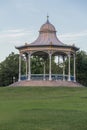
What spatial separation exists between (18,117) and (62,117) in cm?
191

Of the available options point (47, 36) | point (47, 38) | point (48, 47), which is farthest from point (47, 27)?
point (48, 47)

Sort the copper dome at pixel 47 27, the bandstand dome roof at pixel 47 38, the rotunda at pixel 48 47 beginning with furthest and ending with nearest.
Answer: the copper dome at pixel 47 27, the bandstand dome roof at pixel 47 38, the rotunda at pixel 48 47

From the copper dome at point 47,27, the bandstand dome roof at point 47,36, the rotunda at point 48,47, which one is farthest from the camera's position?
the copper dome at point 47,27

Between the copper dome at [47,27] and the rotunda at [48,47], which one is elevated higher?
the copper dome at [47,27]

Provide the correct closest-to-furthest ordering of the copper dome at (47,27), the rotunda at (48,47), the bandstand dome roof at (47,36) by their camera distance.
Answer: the rotunda at (48,47), the bandstand dome roof at (47,36), the copper dome at (47,27)

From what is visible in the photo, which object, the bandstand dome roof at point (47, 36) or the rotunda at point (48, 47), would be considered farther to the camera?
the bandstand dome roof at point (47, 36)

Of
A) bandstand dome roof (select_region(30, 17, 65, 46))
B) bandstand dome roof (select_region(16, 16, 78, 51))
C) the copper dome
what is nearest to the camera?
bandstand dome roof (select_region(16, 16, 78, 51))

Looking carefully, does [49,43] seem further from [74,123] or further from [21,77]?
[74,123]

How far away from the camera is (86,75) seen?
7825 centimetres

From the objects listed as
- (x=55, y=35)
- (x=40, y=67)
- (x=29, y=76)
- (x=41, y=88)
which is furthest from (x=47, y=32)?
(x=40, y=67)

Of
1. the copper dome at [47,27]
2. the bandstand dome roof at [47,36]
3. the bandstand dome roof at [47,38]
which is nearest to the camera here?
the bandstand dome roof at [47,38]

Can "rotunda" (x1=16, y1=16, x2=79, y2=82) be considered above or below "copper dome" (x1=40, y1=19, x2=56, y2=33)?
below

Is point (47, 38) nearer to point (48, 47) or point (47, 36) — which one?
point (47, 36)

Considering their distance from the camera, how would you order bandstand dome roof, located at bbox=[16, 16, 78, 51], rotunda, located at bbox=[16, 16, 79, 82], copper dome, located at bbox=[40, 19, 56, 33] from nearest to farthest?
rotunda, located at bbox=[16, 16, 79, 82], bandstand dome roof, located at bbox=[16, 16, 78, 51], copper dome, located at bbox=[40, 19, 56, 33]
